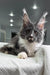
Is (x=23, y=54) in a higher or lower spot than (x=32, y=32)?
lower

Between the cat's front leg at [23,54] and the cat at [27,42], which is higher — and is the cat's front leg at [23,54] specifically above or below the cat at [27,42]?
below

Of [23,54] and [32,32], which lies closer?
[23,54]

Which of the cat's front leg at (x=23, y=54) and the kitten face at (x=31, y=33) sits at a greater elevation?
the kitten face at (x=31, y=33)

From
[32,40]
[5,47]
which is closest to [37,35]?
[32,40]

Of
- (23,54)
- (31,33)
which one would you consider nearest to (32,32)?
(31,33)

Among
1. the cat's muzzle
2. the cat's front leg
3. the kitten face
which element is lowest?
the cat's front leg

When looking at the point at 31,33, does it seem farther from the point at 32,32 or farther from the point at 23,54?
the point at 23,54

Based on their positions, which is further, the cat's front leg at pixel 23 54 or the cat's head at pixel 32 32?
the cat's head at pixel 32 32

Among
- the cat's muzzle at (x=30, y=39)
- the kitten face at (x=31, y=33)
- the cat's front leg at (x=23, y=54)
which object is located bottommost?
the cat's front leg at (x=23, y=54)

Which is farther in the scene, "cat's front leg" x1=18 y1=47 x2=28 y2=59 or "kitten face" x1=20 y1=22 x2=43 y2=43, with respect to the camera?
"kitten face" x1=20 y1=22 x2=43 y2=43

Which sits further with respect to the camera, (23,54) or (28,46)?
(28,46)

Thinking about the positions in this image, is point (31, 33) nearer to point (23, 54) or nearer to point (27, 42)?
point (27, 42)

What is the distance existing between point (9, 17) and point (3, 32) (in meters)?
0.27

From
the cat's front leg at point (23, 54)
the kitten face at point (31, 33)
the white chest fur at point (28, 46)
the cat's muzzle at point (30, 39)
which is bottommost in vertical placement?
the cat's front leg at point (23, 54)
